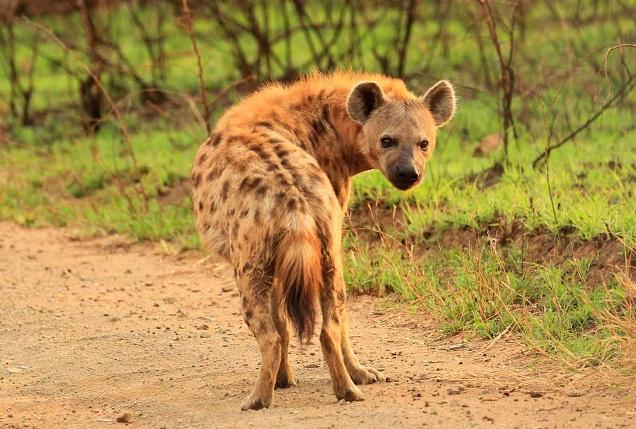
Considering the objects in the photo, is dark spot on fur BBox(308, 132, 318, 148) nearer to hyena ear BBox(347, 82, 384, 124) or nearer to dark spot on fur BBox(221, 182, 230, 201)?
hyena ear BBox(347, 82, 384, 124)

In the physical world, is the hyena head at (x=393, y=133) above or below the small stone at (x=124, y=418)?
above

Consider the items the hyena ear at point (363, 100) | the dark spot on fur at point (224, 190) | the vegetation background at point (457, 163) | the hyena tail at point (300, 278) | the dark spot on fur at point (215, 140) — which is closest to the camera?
the hyena tail at point (300, 278)

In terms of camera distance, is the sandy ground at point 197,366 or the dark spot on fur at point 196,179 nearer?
the sandy ground at point 197,366

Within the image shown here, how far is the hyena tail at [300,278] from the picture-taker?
3713 millimetres

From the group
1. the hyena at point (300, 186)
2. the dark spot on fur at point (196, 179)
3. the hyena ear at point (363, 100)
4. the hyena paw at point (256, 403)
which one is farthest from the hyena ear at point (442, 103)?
the hyena paw at point (256, 403)

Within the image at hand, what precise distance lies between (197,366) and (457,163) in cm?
260

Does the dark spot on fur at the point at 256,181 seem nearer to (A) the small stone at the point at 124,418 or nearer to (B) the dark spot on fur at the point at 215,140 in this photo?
(B) the dark spot on fur at the point at 215,140

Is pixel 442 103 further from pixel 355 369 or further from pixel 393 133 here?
pixel 355 369

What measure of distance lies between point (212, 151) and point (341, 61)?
4476 millimetres

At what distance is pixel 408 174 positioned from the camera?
4547 mm

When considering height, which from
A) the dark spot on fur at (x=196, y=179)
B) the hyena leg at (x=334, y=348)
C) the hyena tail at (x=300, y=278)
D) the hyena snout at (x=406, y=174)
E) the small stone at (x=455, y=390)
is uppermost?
the dark spot on fur at (x=196, y=179)

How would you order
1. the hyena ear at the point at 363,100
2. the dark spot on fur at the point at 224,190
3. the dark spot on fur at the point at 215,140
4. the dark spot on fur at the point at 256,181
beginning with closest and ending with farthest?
1. the dark spot on fur at the point at 256,181
2. the dark spot on fur at the point at 224,190
3. the dark spot on fur at the point at 215,140
4. the hyena ear at the point at 363,100

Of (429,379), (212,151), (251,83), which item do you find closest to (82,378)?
(212,151)

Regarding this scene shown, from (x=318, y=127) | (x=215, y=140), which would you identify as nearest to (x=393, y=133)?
(x=318, y=127)
